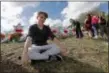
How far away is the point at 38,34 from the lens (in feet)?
15.6

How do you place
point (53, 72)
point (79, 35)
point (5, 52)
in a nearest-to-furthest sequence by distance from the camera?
point (53, 72) < point (5, 52) < point (79, 35)

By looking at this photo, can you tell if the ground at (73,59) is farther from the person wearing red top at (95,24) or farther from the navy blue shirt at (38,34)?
the navy blue shirt at (38,34)

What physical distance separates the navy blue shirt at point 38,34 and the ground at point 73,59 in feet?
1.07

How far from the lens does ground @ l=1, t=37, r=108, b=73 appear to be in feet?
15.4

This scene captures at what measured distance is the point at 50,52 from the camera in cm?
481

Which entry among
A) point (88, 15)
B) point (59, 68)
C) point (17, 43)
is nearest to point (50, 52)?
point (59, 68)

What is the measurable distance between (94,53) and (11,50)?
5.32ft

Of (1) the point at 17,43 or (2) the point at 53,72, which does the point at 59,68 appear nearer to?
(2) the point at 53,72

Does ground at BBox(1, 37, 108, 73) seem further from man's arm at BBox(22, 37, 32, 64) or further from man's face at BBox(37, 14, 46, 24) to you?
man's face at BBox(37, 14, 46, 24)

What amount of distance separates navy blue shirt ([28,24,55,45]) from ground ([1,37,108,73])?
0.33 metres

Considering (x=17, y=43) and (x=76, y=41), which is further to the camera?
(x=76, y=41)

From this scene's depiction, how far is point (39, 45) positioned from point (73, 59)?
0.75 metres

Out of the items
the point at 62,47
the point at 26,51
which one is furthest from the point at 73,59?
the point at 26,51

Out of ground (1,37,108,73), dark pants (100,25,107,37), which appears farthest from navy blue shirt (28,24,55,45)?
dark pants (100,25,107,37)
